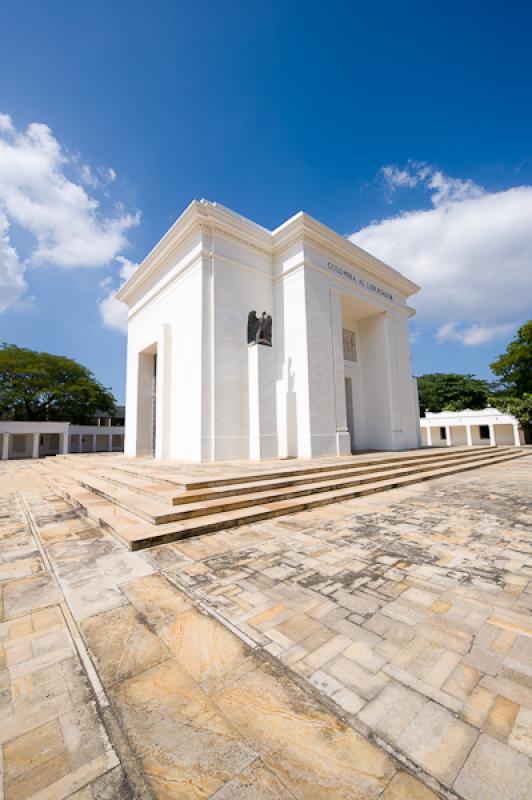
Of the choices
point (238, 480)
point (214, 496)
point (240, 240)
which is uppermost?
point (240, 240)

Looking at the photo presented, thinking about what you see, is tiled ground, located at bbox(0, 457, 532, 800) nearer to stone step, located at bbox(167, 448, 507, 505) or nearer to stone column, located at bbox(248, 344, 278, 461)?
stone step, located at bbox(167, 448, 507, 505)

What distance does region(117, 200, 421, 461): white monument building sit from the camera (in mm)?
10859

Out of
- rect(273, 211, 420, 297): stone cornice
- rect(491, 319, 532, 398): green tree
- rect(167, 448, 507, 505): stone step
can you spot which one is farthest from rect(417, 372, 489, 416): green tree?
rect(167, 448, 507, 505): stone step

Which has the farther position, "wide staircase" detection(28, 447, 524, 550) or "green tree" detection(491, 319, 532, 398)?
"green tree" detection(491, 319, 532, 398)

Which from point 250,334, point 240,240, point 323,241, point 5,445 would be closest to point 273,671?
point 250,334

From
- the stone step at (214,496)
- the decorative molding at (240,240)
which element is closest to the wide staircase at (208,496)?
the stone step at (214,496)

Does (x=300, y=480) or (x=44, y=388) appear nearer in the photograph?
(x=300, y=480)

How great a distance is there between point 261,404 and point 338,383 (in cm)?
337

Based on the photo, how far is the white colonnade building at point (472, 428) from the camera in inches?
1105

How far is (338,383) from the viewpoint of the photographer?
12414 mm

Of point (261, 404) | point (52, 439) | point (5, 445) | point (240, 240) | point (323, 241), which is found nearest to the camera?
point (261, 404)

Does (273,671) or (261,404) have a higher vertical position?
(261,404)

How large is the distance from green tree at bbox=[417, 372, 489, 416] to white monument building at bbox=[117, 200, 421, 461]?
31030 mm

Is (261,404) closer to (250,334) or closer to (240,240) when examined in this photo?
(250,334)
